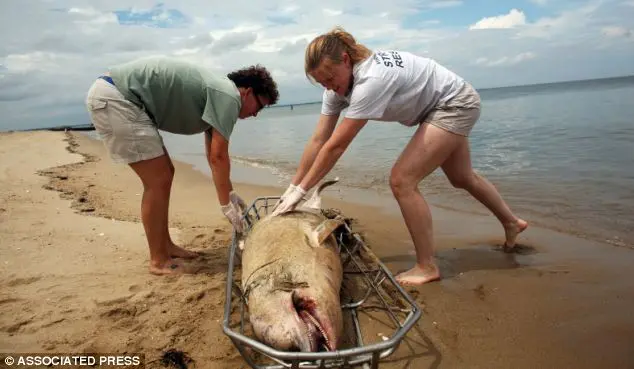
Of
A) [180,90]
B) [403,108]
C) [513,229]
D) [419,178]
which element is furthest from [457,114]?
[180,90]

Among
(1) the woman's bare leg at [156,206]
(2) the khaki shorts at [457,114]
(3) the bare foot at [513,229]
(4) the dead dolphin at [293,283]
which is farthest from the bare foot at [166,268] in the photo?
(3) the bare foot at [513,229]

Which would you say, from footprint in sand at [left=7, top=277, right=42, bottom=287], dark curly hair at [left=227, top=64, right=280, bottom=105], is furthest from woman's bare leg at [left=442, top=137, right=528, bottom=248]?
footprint in sand at [left=7, top=277, right=42, bottom=287]

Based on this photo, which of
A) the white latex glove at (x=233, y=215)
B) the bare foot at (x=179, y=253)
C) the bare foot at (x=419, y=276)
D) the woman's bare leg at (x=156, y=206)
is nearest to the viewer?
the bare foot at (x=419, y=276)

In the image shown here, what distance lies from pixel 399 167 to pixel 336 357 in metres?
1.86

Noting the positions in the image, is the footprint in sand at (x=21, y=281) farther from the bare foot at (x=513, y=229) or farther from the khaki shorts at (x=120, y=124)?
the bare foot at (x=513, y=229)

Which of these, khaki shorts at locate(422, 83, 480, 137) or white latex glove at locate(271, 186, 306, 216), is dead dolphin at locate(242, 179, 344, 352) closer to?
white latex glove at locate(271, 186, 306, 216)

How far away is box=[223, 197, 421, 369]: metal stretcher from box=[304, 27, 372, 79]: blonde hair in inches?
54.7

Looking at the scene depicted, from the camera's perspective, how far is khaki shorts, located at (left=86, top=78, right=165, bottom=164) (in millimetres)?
3196

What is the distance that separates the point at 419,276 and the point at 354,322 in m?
0.89

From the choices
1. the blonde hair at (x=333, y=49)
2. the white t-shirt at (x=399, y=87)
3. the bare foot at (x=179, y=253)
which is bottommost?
the bare foot at (x=179, y=253)

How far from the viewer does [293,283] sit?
230 centimetres

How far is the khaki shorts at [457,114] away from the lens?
10.7 ft

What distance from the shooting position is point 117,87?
10.6ft

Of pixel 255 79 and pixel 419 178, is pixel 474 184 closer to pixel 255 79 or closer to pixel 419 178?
pixel 419 178
